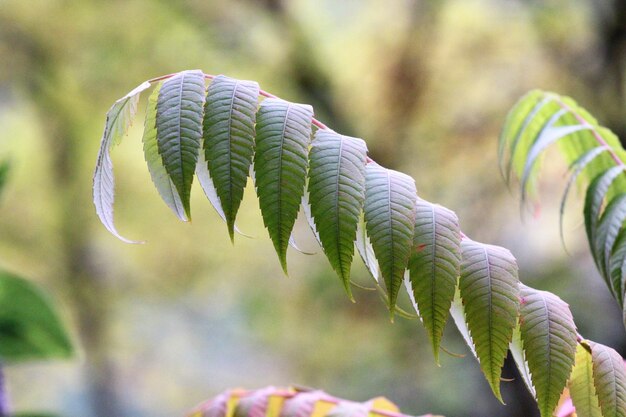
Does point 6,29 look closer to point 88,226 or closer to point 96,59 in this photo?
point 96,59

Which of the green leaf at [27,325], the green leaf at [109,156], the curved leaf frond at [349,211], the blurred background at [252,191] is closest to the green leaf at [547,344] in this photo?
the curved leaf frond at [349,211]

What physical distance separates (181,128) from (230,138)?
1.0 inches

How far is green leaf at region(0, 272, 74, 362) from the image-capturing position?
96 cm

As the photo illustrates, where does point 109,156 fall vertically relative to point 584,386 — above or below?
above

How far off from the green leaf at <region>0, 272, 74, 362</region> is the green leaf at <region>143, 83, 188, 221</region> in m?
0.65

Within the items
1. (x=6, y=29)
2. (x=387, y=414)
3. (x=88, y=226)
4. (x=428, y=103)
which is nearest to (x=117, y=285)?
(x=88, y=226)

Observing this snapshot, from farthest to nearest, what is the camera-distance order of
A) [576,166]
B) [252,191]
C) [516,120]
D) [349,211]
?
[252,191] → [516,120] → [576,166] → [349,211]

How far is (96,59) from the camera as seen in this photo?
103 inches

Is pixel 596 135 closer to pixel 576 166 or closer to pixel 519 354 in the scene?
pixel 576 166

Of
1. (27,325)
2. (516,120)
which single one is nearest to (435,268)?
(516,120)

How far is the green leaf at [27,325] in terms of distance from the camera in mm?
964

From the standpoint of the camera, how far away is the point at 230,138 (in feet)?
1.15

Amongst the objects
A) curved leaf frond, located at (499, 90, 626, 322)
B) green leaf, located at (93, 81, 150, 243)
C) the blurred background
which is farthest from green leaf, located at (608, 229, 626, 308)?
the blurred background

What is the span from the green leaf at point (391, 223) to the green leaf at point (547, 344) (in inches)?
3.1
